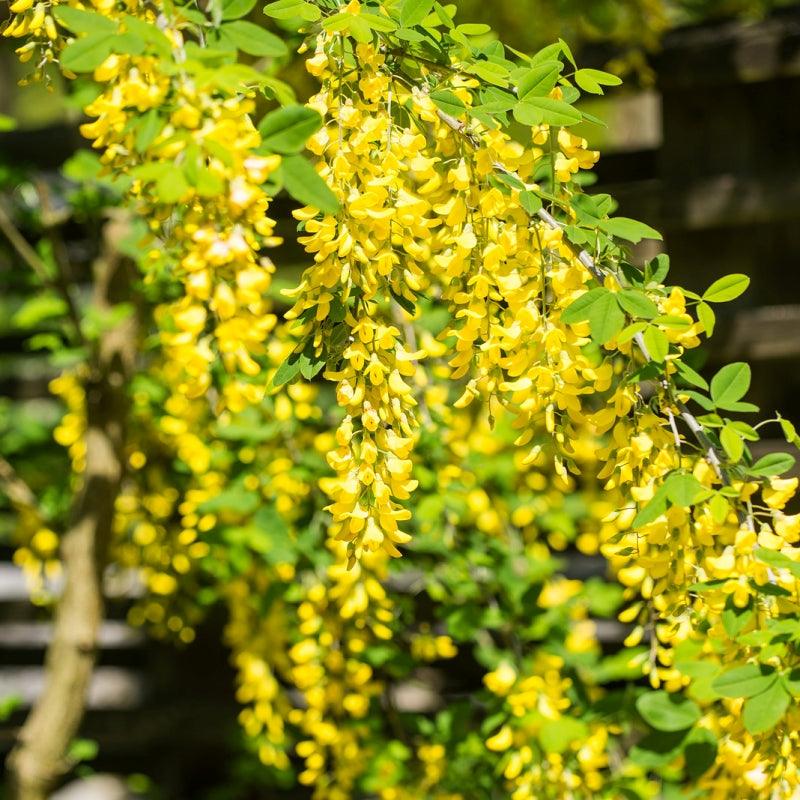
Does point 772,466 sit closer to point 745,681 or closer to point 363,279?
point 745,681

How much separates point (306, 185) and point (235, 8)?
25 cm

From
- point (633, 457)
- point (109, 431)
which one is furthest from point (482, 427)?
point (633, 457)

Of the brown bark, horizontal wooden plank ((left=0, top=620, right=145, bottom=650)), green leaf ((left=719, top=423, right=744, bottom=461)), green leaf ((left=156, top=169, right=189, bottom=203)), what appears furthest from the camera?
horizontal wooden plank ((left=0, top=620, right=145, bottom=650))

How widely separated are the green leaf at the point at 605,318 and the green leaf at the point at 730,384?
19 centimetres

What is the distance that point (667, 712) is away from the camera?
1.34m

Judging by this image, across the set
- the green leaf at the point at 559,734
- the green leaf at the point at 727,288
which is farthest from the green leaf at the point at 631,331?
the green leaf at the point at 559,734

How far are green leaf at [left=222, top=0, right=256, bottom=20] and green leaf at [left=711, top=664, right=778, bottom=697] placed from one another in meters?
0.84

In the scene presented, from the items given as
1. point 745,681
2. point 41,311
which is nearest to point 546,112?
point 745,681

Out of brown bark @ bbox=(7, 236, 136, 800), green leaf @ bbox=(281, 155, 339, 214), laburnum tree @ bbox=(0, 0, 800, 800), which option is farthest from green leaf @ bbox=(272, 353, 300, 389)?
brown bark @ bbox=(7, 236, 136, 800)

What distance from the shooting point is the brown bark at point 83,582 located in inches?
78.1

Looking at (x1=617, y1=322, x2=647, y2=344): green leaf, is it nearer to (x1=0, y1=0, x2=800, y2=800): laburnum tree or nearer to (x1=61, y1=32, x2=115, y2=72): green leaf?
(x1=0, y1=0, x2=800, y2=800): laburnum tree

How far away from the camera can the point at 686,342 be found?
3.42 feet

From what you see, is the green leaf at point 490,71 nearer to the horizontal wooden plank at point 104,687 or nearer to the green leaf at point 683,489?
the green leaf at point 683,489

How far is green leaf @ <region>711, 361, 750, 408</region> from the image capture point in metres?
1.09
